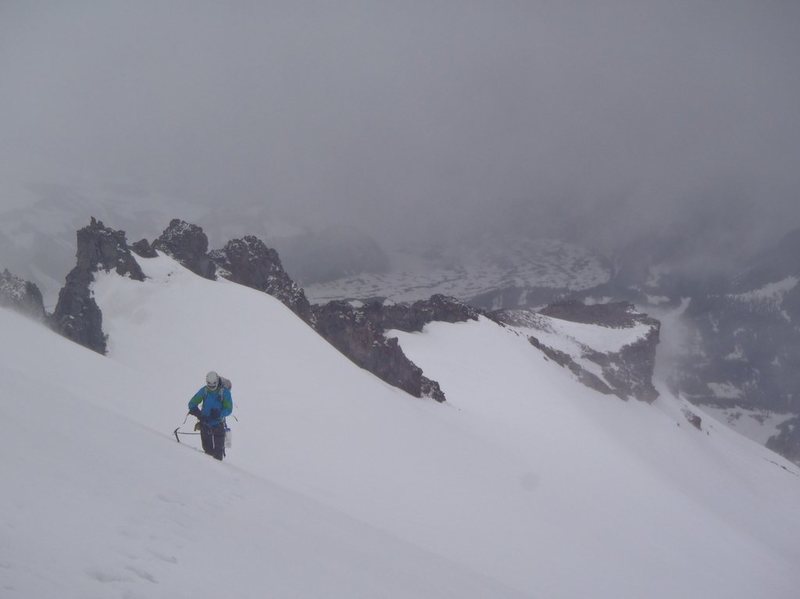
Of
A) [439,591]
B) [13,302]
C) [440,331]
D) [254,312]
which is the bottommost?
[439,591]

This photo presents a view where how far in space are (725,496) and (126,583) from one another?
5824cm

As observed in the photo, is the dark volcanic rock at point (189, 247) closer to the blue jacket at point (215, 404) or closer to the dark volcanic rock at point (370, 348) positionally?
the dark volcanic rock at point (370, 348)

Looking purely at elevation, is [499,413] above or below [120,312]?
above

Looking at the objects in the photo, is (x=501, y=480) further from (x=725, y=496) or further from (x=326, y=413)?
(x=725, y=496)

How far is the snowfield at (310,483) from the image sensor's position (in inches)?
217

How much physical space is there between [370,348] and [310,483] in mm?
23927

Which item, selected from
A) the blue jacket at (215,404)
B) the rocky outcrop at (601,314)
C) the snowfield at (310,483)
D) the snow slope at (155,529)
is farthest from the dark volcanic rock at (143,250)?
the rocky outcrop at (601,314)

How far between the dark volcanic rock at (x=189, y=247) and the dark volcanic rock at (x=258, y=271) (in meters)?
3.55

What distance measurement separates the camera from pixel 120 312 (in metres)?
26.5

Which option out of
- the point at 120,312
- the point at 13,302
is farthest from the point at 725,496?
the point at 13,302

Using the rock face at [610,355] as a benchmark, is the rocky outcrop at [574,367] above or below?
below

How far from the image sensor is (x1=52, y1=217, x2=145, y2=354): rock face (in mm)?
21891

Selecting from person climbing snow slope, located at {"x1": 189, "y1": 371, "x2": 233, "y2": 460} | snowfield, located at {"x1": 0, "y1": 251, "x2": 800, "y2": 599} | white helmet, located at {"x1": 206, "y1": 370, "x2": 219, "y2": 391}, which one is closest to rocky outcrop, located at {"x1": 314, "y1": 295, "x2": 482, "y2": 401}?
snowfield, located at {"x1": 0, "y1": 251, "x2": 800, "y2": 599}

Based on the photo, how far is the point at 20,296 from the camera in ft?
69.3
